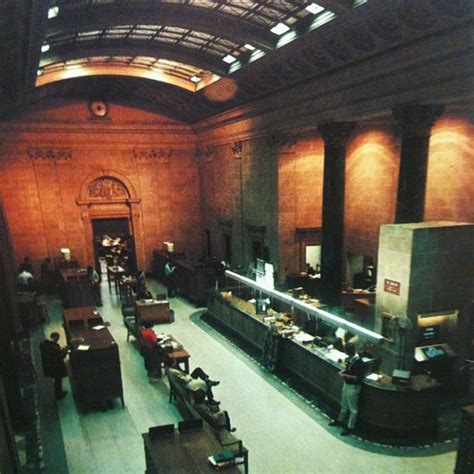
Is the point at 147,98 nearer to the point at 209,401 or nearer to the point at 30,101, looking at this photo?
the point at 30,101

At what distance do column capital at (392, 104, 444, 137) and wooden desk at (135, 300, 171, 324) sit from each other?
857 cm

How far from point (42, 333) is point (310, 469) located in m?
9.57

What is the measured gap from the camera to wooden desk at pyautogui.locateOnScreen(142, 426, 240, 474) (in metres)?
4.83

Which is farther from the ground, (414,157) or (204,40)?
(204,40)

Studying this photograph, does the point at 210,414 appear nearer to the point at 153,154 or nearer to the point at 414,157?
the point at 414,157

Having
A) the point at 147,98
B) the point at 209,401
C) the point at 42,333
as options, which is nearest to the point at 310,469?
the point at 209,401

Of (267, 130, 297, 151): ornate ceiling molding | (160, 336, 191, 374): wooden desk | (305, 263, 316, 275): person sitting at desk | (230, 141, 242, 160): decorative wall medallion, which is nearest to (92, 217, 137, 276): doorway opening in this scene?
(230, 141, 242, 160): decorative wall medallion

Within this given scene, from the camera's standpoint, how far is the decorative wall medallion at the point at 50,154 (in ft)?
59.1

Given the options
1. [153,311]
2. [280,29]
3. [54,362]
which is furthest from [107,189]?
[54,362]

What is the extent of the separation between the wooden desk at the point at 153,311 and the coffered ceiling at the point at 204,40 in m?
7.17

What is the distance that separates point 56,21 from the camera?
31.8ft

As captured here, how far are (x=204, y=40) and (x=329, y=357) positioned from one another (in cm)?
1027

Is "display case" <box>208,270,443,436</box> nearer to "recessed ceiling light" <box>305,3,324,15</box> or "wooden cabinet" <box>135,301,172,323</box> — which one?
"wooden cabinet" <box>135,301,172,323</box>

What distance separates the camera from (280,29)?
10930mm
